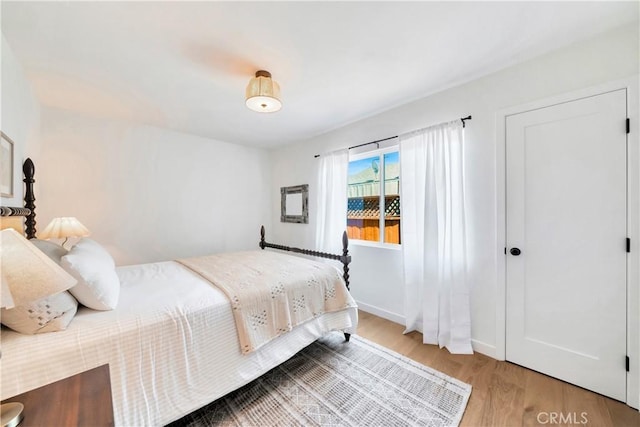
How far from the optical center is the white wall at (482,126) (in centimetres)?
164

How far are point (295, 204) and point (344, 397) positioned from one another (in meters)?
2.79

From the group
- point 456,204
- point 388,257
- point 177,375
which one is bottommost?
point 177,375

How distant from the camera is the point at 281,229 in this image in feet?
14.1

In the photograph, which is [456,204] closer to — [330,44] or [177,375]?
[330,44]

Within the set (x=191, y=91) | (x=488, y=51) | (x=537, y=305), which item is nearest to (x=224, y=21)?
(x=191, y=91)

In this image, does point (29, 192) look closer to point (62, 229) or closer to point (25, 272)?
point (62, 229)

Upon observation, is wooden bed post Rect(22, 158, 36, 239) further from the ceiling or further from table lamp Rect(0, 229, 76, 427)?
table lamp Rect(0, 229, 76, 427)

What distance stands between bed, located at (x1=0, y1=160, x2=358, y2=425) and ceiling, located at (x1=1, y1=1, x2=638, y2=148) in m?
1.19

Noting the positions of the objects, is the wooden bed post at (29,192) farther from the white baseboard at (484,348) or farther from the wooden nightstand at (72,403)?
the white baseboard at (484,348)

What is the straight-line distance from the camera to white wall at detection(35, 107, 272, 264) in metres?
2.59

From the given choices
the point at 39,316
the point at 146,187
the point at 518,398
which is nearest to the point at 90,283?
the point at 39,316

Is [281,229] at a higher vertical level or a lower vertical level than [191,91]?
lower

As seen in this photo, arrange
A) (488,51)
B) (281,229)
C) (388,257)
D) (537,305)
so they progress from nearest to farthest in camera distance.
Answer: (488,51) → (537,305) → (388,257) → (281,229)

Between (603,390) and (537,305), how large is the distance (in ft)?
1.92
